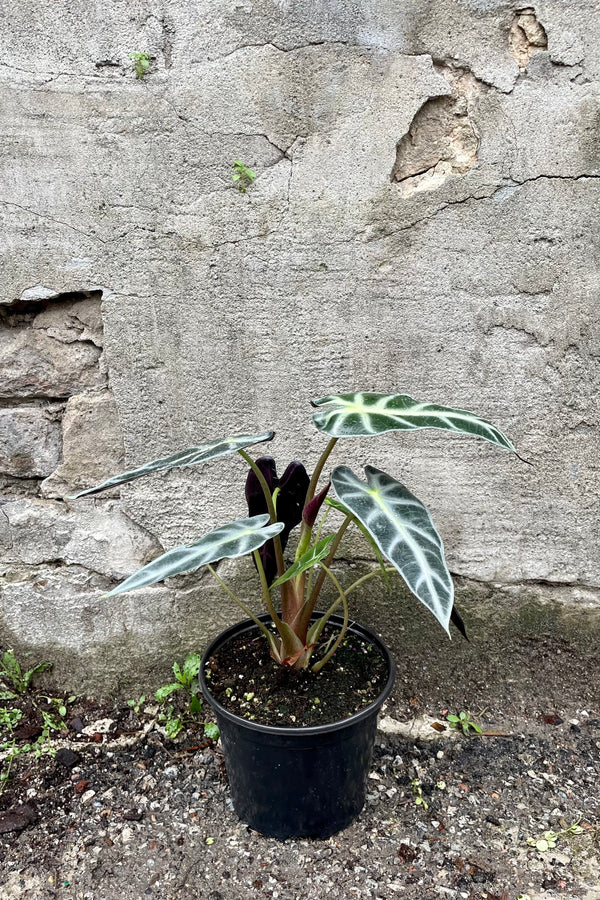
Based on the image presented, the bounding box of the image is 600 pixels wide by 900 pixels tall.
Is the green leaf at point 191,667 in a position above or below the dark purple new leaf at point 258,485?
below

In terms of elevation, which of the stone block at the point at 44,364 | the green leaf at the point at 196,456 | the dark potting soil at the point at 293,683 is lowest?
the dark potting soil at the point at 293,683

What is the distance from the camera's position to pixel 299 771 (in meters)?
1.24

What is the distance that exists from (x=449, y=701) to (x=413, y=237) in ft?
3.74

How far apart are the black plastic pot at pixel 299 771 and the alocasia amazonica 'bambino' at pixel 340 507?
0.16 metres

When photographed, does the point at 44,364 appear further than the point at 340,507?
Yes

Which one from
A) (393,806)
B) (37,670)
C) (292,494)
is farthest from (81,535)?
(393,806)

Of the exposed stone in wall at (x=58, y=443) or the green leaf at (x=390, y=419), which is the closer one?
the green leaf at (x=390, y=419)

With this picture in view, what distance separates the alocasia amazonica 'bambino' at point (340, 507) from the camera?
98 cm

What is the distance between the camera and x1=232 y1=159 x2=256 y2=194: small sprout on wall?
1.41 meters

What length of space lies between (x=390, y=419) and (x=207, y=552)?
0.37 meters

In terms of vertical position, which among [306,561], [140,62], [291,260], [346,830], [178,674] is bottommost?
[346,830]

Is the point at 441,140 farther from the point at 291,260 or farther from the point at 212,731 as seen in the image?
the point at 212,731

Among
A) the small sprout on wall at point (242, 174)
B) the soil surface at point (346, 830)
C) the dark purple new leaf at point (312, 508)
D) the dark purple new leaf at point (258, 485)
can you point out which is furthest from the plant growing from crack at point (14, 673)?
the small sprout on wall at point (242, 174)

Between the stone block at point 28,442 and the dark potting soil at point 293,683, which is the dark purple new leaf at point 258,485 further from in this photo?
the stone block at point 28,442
